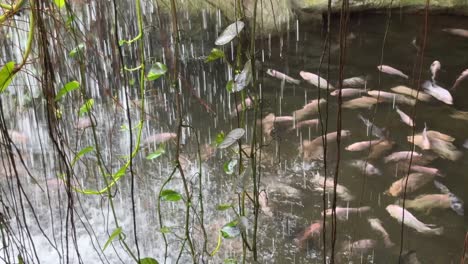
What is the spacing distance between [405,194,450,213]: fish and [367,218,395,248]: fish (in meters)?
0.22

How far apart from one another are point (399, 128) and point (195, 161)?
1360mm

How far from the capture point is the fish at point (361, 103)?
12.0 ft

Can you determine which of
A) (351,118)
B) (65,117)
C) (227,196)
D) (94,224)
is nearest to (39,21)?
(94,224)

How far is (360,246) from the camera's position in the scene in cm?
240

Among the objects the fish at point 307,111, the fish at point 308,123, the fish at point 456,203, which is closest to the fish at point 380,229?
the fish at point 456,203

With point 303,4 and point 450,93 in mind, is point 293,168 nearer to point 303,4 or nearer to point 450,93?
point 450,93

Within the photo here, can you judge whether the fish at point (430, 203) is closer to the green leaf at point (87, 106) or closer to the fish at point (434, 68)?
the fish at point (434, 68)

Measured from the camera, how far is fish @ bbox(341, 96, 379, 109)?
3646mm

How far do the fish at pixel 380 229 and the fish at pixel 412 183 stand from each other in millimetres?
261

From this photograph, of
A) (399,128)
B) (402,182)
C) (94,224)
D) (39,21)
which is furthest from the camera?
(399,128)

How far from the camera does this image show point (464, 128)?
10.9 ft

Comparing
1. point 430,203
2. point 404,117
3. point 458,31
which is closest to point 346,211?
point 430,203

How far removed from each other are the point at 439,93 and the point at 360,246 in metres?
1.72

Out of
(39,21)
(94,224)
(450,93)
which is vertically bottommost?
(94,224)
